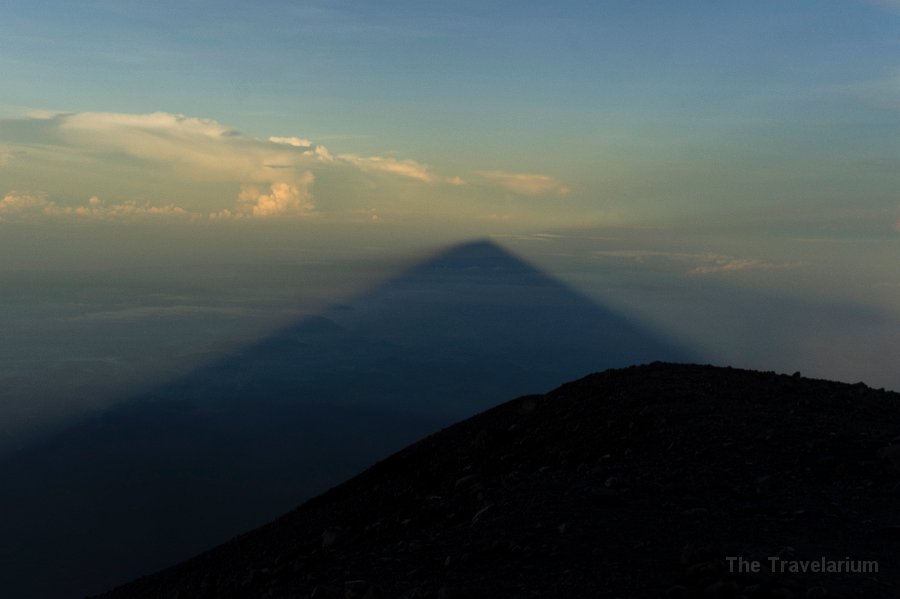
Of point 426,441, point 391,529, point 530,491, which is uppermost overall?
point 530,491

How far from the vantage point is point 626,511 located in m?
10.4

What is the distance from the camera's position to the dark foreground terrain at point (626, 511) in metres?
8.36

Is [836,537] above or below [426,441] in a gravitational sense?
above

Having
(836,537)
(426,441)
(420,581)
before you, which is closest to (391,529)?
(420,581)

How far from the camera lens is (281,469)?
160m

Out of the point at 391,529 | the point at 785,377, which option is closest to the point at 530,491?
the point at 391,529

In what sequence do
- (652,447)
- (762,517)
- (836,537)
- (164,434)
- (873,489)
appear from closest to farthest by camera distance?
(836,537)
(762,517)
(873,489)
(652,447)
(164,434)

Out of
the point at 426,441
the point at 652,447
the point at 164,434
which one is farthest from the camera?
the point at 164,434

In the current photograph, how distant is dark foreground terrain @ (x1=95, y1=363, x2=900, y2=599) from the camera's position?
836 cm

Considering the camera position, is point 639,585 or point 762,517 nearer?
point 639,585

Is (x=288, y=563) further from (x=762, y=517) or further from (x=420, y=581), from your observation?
(x=762, y=517)

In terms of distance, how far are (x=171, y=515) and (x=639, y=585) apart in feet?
465

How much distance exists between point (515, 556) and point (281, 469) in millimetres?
159873

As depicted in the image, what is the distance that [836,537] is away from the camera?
9.41 m
